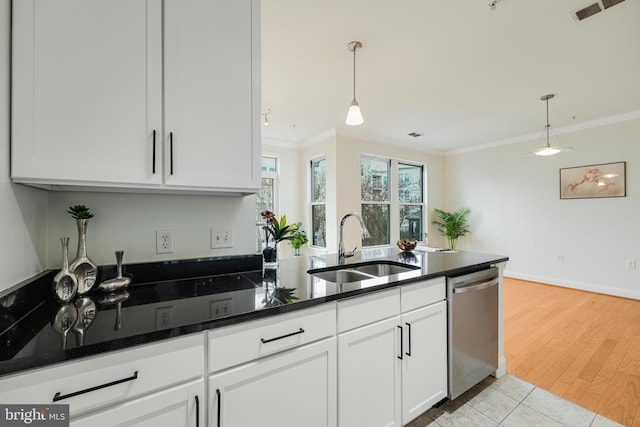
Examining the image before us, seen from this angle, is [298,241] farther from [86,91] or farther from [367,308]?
[86,91]

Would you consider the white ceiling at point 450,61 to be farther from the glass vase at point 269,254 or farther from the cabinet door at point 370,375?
the cabinet door at point 370,375

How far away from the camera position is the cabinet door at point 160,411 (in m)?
0.77

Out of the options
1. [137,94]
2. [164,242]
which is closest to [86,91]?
[137,94]

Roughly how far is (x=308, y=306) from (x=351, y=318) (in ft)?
0.86

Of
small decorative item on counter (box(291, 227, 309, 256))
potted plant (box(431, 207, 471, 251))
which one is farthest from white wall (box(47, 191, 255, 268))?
potted plant (box(431, 207, 471, 251))

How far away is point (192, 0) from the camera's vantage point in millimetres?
1214

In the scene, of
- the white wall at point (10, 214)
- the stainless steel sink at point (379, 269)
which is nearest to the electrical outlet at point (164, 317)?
the white wall at point (10, 214)

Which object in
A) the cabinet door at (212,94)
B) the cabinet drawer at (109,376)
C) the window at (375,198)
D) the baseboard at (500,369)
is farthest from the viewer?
the window at (375,198)

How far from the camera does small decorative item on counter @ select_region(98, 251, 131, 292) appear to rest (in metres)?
1.20

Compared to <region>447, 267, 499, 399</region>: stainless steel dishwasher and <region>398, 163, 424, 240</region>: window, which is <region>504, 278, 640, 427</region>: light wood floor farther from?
<region>398, 163, 424, 240</region>: window

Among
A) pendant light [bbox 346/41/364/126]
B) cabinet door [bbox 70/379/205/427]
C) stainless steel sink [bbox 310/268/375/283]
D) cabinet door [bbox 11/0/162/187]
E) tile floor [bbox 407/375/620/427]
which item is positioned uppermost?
pendant light [bbox 346/41/364/126]

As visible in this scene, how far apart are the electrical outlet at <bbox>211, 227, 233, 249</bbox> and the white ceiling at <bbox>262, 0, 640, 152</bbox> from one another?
1.56 meters

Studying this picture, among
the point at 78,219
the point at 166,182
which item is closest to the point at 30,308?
the point at 78,219

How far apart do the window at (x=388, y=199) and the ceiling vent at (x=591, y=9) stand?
10.6 feet
